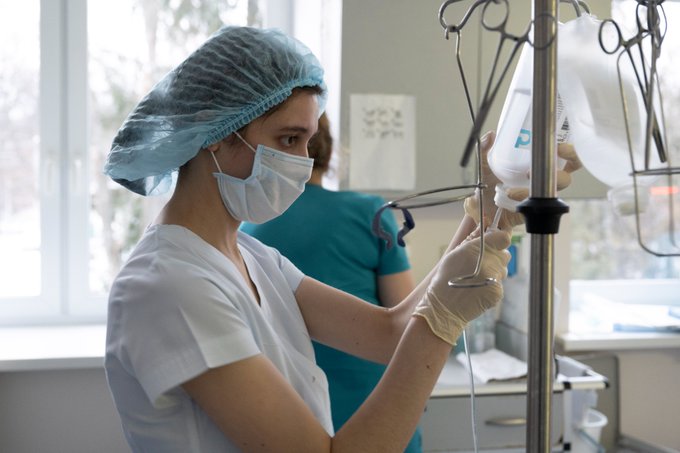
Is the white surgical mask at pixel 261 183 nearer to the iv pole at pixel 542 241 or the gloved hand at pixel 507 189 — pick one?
the gloved hand at pixel 507 189

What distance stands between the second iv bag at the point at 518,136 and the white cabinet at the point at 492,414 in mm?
1327

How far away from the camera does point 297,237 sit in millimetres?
1907

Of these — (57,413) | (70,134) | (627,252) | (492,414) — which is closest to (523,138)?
(492,414)

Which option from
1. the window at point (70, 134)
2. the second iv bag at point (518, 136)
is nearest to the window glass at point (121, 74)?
the window at point (70, 134)

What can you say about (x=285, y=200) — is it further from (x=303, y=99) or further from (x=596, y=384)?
(x=596, y=384)

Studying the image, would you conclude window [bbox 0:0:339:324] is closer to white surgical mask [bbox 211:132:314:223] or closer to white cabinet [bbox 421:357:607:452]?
white cabinet [bbox 421:357:607:452]

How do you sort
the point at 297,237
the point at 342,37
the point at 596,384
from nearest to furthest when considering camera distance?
the point at 297,237 < the point at 596,384 < the point at 342,37

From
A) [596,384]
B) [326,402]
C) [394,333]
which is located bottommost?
[596,384]

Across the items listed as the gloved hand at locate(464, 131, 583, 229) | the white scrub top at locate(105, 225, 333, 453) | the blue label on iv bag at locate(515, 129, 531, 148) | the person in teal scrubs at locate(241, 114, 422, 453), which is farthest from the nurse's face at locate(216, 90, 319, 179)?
the person in teal scrubs at locate(241, 114, 422, 453)

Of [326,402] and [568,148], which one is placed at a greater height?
[568,148]

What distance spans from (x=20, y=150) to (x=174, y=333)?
2.03 meters

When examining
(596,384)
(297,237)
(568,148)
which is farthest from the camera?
(596,384)

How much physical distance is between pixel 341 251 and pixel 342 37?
80 cm

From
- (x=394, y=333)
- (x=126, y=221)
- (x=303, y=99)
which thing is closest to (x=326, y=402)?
(x=394, y=333)
